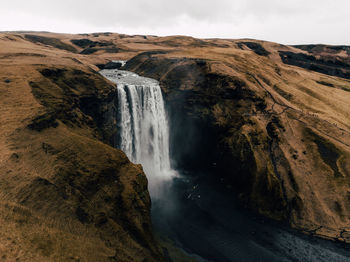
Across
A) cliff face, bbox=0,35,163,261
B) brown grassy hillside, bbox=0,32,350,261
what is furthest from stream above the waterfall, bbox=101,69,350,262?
cliff face, bbox=0,35,163,261

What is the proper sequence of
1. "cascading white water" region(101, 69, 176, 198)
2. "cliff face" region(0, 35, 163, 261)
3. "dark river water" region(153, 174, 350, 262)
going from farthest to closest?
"cascading white water" region(101, 69, 176, 198), "dark river water" region(153, 174, 350, 262), "cliff face" region(0, 35, 163, 261)

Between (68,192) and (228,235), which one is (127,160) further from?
(228,235)

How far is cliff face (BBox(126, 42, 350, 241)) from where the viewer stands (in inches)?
1171

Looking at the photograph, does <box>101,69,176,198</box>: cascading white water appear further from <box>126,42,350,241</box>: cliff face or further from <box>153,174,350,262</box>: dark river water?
<box>153,174,350,262</box>: dark river water

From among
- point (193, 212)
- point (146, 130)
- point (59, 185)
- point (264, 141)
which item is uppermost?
point (59, 185)

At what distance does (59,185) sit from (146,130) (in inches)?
854

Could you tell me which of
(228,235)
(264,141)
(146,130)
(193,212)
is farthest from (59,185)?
(264,141)

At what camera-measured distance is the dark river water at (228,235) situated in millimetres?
23641

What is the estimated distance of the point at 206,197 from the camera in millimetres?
32812

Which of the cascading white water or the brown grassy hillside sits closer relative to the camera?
the brown grassy hillside

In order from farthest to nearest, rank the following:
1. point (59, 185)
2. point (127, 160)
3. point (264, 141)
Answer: point (264, 141) → point (127, 160) → point (59, 185)

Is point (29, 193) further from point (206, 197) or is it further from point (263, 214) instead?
point (263, 214)

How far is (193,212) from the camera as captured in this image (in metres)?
29.3

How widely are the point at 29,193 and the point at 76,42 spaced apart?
124 m
